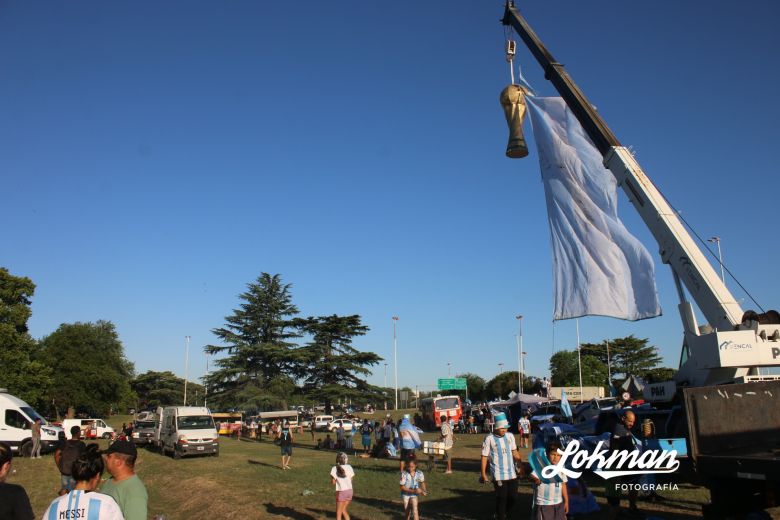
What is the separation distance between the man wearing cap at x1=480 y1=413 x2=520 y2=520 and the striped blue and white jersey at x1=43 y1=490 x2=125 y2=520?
6171 mm

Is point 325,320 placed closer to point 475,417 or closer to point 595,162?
point 475,417

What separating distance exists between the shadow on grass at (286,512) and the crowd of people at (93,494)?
8.08m

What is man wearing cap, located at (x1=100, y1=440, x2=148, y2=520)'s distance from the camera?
16.4 ft

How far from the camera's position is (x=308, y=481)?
58.6 ft

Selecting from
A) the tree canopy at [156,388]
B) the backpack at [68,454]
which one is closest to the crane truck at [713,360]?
the backpack at [68,454]

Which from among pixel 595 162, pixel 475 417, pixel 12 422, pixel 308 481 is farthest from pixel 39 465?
pixel 475 417

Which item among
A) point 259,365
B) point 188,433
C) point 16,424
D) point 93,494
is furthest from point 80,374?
point 93,494

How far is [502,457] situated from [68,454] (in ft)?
20.1

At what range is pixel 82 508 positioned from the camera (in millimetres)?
4156

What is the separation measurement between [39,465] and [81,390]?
45.9m

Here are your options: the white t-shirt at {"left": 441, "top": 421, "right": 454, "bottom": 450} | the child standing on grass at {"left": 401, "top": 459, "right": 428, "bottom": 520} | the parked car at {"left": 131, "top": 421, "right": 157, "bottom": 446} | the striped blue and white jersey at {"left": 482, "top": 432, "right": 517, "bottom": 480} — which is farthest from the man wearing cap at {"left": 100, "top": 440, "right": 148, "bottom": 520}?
the parked car at {"left": 131, "top": 421, "right": 157, "bottom": 446}

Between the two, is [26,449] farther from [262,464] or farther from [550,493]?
[550,493]

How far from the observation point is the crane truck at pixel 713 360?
20.2 ft

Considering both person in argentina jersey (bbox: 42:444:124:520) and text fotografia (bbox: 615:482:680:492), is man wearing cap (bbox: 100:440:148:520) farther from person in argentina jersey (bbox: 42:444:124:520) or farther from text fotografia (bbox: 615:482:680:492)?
text fotografia (bbox: 615:482:680:492)
